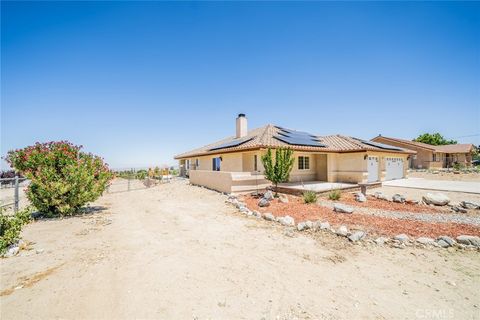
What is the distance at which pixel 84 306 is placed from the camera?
11.2 feet

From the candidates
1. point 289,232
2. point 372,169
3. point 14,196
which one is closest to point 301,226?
point 289,232

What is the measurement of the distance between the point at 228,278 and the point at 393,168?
23.3m

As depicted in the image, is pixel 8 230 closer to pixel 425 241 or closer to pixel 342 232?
pixel 342 232

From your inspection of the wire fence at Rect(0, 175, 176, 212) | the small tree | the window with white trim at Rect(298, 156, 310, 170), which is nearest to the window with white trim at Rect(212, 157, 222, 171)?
the wire fence at Rect(0, 175, 176, 212)

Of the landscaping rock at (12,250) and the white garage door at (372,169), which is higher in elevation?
the white garage door at (372,169)

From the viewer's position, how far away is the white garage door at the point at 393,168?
66.9ft

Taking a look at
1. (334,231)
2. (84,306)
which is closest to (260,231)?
(334,231)

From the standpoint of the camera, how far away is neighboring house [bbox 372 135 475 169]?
115 feet

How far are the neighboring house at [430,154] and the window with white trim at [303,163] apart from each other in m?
25.1

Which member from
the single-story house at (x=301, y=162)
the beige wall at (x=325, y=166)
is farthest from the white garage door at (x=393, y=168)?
the beige wall at (x=325, y=166)

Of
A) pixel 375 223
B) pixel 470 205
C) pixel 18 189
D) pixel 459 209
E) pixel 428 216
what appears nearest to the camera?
pixel 375 223

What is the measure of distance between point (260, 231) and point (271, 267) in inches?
100

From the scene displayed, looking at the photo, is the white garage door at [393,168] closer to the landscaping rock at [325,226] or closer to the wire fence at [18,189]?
the landscaping rock at [325,226]

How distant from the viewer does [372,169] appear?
710 inches
